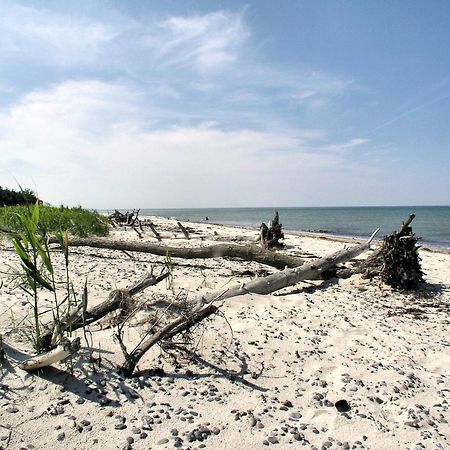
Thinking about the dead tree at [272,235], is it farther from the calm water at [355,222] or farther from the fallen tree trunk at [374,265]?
the calm water at [355,222]

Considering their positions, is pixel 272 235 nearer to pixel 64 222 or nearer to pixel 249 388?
pixel 64 222

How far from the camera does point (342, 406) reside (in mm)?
3000

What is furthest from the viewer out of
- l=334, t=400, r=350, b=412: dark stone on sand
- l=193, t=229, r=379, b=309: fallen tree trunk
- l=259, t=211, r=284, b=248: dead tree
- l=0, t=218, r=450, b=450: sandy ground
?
l=259, t=211, r=284, b=248: dead tree

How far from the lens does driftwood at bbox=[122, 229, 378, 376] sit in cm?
316

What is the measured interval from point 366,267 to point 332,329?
3.71 metres

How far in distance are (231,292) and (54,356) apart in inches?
116

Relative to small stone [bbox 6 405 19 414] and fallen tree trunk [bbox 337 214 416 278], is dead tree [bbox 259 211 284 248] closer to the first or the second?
fallen tree trunk [bbox 337 214 416 278]

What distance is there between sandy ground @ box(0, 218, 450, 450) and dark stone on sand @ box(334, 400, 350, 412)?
0.16ft

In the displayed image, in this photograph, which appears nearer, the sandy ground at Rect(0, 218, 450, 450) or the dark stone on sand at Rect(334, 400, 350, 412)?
the sandy ground at Rect(0, 218, 450, 450)

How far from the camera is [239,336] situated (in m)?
4.16

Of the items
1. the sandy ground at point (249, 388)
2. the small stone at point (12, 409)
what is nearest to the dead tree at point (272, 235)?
the sandy ground at point (249, 388)

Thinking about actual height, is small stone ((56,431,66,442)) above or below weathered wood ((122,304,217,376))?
below

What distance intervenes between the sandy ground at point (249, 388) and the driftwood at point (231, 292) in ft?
0.66

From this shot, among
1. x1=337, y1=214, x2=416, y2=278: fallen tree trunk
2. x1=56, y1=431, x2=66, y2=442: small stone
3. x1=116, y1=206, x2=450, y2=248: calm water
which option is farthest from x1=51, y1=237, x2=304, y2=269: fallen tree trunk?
x1=116, y1=206, x2=450, y2=248: calm water
